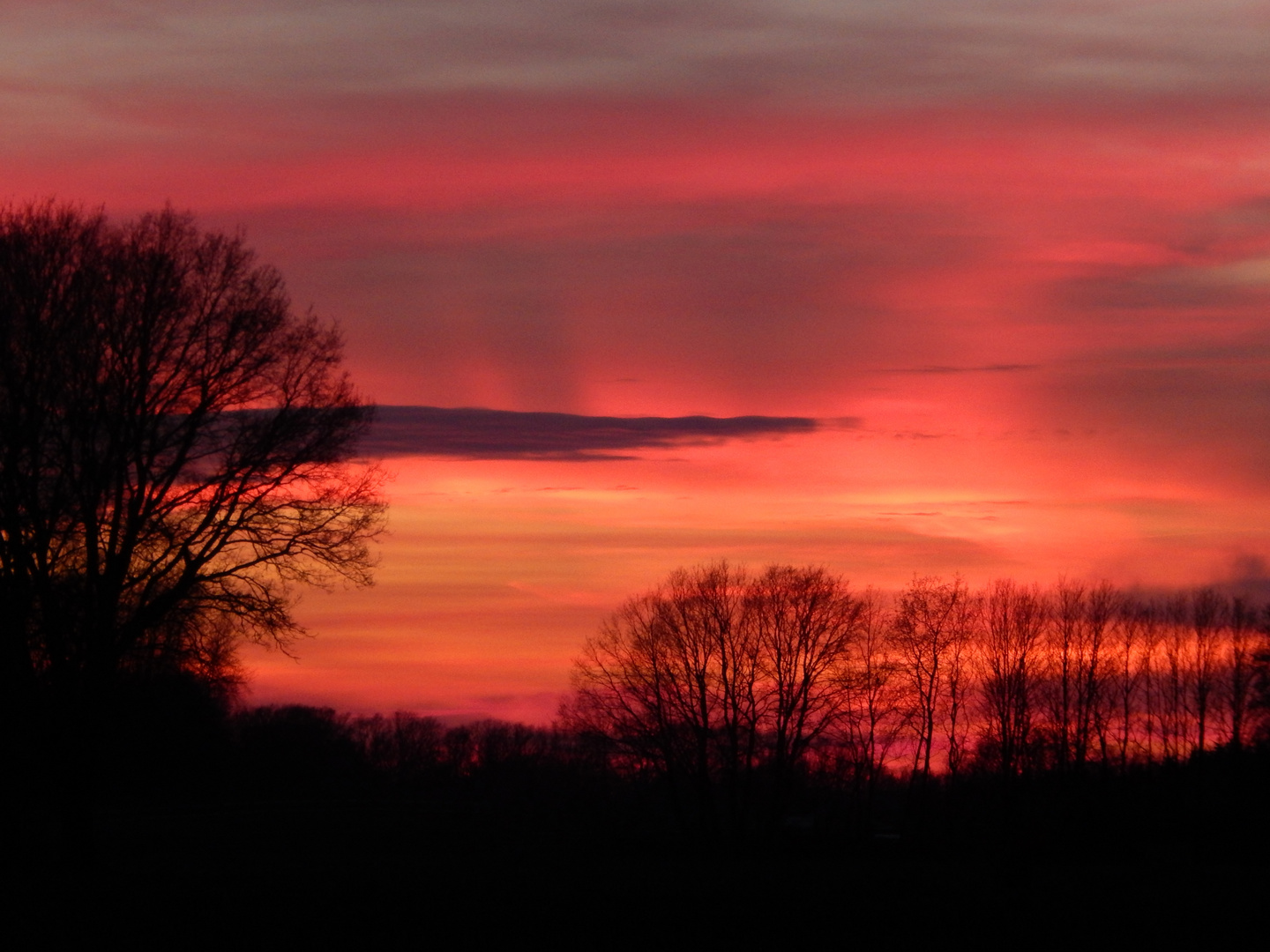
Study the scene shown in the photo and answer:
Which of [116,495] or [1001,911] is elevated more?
[116,495]

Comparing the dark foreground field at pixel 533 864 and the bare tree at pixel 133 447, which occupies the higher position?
the bare tree at pixel 133 447

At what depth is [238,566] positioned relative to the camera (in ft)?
77.9

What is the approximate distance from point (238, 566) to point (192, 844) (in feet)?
28.3

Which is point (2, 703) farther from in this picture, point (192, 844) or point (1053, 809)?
point (1053, 809)

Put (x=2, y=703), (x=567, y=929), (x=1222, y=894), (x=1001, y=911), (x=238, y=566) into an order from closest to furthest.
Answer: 1. (x=567, y=929)
2. (x=1001, y=911)
3. (x=1222, y=894)
4. (x=2, y=703)
5. (x=238, y=566)

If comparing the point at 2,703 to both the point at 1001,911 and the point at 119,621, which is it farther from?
the point at 1001,911

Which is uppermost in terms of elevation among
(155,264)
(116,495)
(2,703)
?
(155,264)

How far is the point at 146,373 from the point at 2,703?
6.14 m

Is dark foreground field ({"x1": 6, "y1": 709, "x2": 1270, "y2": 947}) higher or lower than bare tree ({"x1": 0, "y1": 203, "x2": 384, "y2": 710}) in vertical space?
lower

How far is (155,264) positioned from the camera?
23.4 meters

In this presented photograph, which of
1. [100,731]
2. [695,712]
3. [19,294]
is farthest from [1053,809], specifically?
[19,294]

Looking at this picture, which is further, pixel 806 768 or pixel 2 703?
pixel 806 768

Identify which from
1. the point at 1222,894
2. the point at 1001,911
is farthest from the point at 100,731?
the point at 1222,894

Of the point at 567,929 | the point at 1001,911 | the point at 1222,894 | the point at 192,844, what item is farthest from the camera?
the point at 192,844
